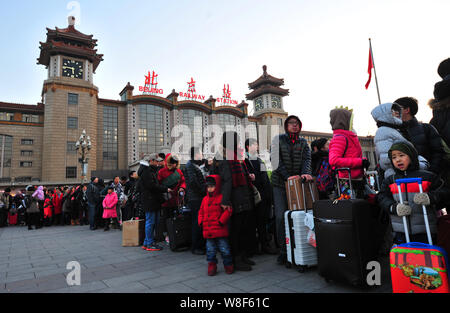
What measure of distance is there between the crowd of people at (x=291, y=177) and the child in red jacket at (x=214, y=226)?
0.01 metres

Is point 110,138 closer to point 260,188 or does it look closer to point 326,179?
point 260,188

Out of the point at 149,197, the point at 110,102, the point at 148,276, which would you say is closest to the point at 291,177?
the point at 148,276

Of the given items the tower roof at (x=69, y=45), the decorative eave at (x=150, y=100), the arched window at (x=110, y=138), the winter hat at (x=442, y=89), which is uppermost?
the tower roof at (x=69, y=45)

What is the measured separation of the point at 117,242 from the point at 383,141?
6059 millimetres

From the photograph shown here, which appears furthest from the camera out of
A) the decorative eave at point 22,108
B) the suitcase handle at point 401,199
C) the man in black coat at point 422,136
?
the decorative eave at point 22,108

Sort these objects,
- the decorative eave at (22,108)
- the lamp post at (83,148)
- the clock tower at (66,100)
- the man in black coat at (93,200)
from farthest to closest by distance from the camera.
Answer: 1. the decorative eave at (22,108)
2. the clock tower at (66,100)
3. the lamp post at (83,148)
4. the man in black coat at (93,200)

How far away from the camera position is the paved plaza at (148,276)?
2797mm

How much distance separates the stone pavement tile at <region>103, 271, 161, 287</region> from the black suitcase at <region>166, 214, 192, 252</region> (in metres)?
1.38

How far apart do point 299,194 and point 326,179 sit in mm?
537

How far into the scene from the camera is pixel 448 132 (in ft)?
10.2

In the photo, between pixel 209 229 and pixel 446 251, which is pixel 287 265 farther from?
pixel 446 251

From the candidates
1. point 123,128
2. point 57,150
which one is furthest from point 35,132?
point 123,128

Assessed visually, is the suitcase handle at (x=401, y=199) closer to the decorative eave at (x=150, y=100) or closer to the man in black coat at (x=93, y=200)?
the man in black coat at (x=93, y=200)

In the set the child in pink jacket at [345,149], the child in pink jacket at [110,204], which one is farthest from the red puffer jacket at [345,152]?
the child in pink jacket at [110,204]
